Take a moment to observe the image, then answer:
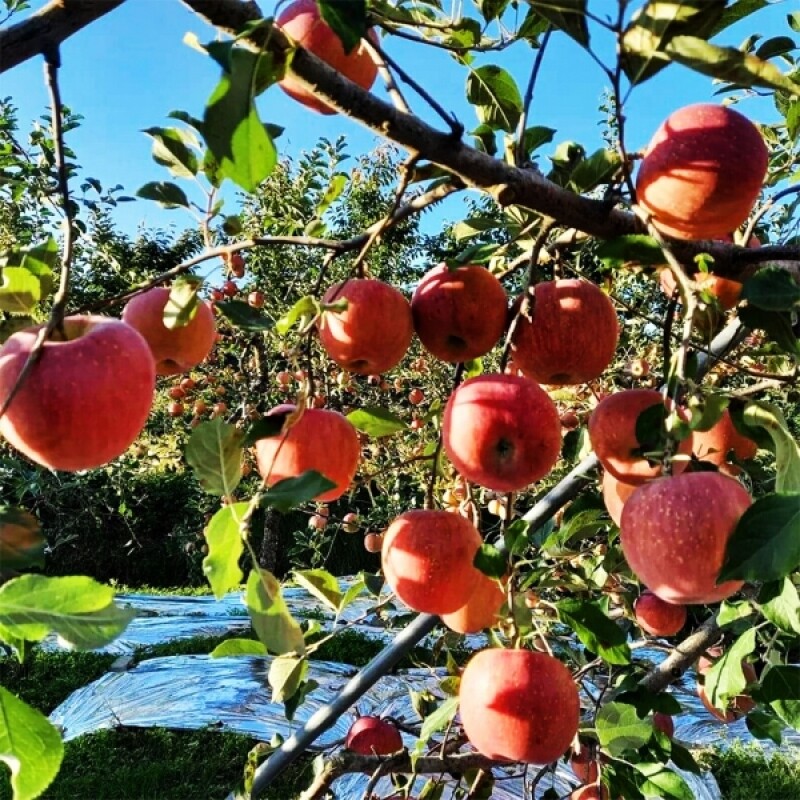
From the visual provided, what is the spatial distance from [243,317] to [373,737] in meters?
1.36

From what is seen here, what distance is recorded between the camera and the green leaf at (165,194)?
92cm

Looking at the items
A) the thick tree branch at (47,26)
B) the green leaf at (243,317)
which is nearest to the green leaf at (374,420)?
the green leaf at (243,317)

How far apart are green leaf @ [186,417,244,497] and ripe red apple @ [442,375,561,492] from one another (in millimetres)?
297

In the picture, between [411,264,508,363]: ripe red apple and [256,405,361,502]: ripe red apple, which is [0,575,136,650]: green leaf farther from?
[411,264,508,363]: ripe red apple

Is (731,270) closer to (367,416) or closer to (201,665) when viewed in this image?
(367,416)

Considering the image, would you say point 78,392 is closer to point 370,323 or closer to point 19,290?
point 19,290

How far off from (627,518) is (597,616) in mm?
276

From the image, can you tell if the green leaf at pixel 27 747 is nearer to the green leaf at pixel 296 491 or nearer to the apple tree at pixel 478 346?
the apple tree at pixel 478 346

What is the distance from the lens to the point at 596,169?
0.79 meters

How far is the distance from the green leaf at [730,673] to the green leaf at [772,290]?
73 cm

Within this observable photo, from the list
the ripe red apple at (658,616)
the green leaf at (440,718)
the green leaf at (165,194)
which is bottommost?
the ripe red apple at (658,616)

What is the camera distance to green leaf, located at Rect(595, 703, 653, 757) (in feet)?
3.71

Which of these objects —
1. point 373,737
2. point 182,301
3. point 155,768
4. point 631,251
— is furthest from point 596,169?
point 155,768

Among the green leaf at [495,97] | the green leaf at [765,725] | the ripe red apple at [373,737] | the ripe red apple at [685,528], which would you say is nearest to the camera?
the ripe red apple at [685,528]
